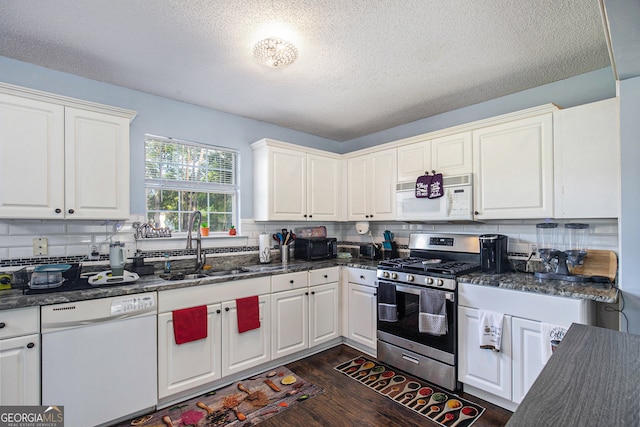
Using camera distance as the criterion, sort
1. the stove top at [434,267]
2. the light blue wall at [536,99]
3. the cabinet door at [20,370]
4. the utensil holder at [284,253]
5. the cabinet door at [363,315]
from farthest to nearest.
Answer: the utensil holder at [284,253] < the cabinet door at [363,315] < the stove top at [434,267] < the light blue wall at [536,99] < the cabinet door at [20,370]

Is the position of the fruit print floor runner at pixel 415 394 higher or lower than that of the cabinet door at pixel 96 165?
lower

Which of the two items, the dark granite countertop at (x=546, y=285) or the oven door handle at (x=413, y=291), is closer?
the dark granite countertop at (x=546, y=285)

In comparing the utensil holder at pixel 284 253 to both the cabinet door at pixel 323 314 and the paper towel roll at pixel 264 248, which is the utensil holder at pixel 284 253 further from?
the cabinet door at pixel 323 314

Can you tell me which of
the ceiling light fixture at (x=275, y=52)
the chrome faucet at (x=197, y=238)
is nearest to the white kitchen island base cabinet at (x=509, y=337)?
the ceiling light fixture at (x=275, y=52)

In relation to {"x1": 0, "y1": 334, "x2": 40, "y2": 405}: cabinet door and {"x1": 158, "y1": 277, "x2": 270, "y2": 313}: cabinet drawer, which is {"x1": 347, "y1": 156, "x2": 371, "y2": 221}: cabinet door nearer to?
{"x1": 158, "y1": 277, "x2": 270, "y2": 313}: cabinet drawer

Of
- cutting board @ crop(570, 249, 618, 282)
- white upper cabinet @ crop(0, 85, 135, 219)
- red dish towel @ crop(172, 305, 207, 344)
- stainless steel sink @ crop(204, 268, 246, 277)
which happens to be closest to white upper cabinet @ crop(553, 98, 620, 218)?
cutting board @ crop(570, 249, 618, 282)

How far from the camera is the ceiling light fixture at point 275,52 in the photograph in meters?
2.02

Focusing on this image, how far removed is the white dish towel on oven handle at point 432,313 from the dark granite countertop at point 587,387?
4.59 ft

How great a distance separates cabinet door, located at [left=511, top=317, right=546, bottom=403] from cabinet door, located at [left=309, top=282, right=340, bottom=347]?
1.66m

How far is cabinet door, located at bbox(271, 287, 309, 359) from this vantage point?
115 inches

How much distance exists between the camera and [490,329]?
90.7 inches

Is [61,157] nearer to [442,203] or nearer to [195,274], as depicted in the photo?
[195,274]

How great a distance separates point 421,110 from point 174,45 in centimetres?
238

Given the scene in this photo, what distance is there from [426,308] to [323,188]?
1.81 meters
